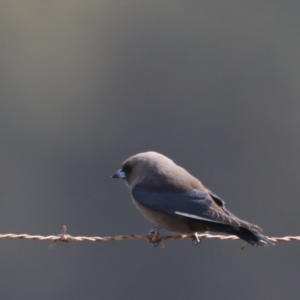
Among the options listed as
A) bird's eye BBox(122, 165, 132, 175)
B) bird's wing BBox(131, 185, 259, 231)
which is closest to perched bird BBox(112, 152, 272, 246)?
bird's wing BBox(131, 185, 259, 231)

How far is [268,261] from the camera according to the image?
93.3ft

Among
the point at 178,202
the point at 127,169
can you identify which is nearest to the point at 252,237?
the point at 178,202

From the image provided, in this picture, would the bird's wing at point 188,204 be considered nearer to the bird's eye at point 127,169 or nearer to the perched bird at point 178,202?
the perched bird at point 178,202

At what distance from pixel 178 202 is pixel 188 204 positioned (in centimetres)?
10

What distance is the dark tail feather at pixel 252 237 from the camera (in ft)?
26.1

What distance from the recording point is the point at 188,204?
8.62 m

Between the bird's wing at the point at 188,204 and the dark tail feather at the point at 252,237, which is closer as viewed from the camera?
the dark tail feather at the point at 252,237

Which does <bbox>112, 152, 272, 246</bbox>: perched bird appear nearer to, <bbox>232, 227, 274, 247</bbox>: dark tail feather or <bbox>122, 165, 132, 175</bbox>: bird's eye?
<bbox>232, 227, 274, 247</bbox>: dark tail feather

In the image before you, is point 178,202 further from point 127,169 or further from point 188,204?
point 127,169

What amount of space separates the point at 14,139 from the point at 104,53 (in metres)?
5.89

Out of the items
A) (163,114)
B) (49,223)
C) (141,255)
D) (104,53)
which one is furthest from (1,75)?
(141,255)

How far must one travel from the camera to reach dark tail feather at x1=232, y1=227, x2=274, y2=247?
26.1 ft

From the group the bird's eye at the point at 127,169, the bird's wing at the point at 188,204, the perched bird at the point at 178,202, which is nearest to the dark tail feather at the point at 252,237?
the perched bird at the point at 178,202

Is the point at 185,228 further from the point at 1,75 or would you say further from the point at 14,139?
the point at 1,75
